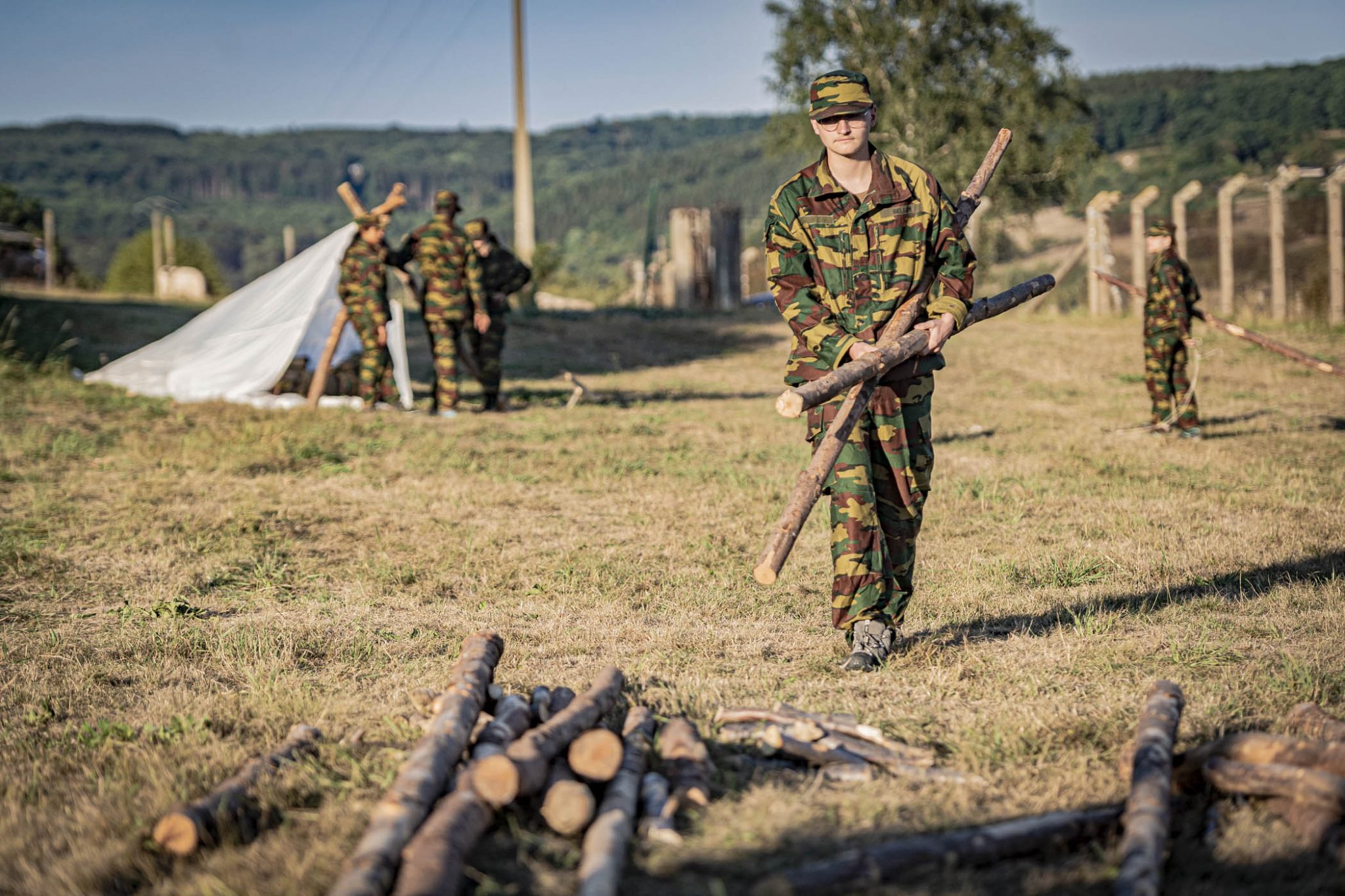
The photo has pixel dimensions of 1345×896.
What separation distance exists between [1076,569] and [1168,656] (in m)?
1.48

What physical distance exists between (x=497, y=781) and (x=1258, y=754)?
85.5 inches

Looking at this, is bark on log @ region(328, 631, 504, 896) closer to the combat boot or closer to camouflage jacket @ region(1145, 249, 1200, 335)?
the combat boot

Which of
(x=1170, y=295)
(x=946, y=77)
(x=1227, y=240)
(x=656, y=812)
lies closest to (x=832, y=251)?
(x=656, y=812)

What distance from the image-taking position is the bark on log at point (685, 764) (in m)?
3.38

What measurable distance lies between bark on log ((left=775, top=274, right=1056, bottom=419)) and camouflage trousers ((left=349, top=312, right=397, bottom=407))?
9044mm

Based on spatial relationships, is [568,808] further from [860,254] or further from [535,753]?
[860,254]

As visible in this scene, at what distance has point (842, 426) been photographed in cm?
425

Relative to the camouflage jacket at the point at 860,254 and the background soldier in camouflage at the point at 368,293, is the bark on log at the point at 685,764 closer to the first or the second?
the camouflage jacket at the point at 860,254

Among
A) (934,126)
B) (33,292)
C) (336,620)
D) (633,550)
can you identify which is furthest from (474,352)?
(934,126)

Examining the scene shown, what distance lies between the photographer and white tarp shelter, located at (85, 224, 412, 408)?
13.8m

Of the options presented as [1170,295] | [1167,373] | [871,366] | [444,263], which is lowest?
[1167,373]

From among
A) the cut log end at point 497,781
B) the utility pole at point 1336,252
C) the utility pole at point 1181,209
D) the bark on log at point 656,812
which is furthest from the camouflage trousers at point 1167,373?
the utility pole at point 1181,209

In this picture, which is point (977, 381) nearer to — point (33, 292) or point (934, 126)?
point (934, 126)

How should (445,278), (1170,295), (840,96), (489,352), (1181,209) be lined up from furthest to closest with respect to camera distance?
(1181,209)
(489,352)
(445,278)
(1170,295)
(840,96)
